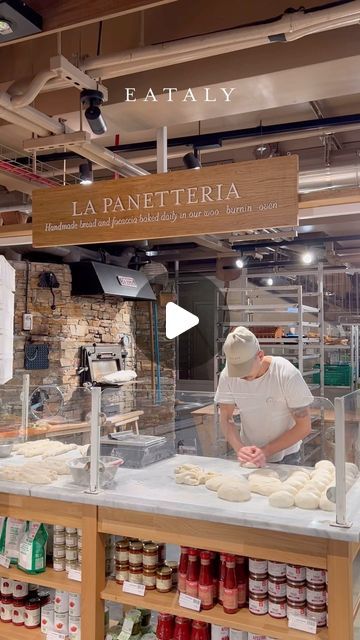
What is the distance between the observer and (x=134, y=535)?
7.08 ft

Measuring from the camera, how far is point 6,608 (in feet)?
8.28

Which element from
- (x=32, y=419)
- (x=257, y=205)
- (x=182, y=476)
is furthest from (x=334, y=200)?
(x=32, y=419)

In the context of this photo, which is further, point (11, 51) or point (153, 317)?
point (153, 317)

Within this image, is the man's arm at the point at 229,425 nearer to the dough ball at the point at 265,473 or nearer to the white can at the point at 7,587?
the dough ball at the point at 265,473

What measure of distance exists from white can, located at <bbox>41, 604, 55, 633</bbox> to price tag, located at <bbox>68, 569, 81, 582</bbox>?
223mm

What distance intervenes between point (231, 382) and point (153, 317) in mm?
5979

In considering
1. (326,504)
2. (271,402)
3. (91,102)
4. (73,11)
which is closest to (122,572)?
(326,504)

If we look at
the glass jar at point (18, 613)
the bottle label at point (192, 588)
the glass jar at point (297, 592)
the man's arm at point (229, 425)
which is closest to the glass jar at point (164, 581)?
the bottle label at point (192, 588)

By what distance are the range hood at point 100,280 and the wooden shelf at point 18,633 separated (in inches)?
184

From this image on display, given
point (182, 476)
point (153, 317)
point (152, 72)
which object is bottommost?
point (182, 476)

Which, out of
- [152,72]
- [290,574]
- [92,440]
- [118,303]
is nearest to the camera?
[290,574]

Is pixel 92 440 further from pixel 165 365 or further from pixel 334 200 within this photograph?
pixel 165 365

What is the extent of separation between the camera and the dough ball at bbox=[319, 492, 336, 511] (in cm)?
192

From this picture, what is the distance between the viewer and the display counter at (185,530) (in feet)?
5.95
